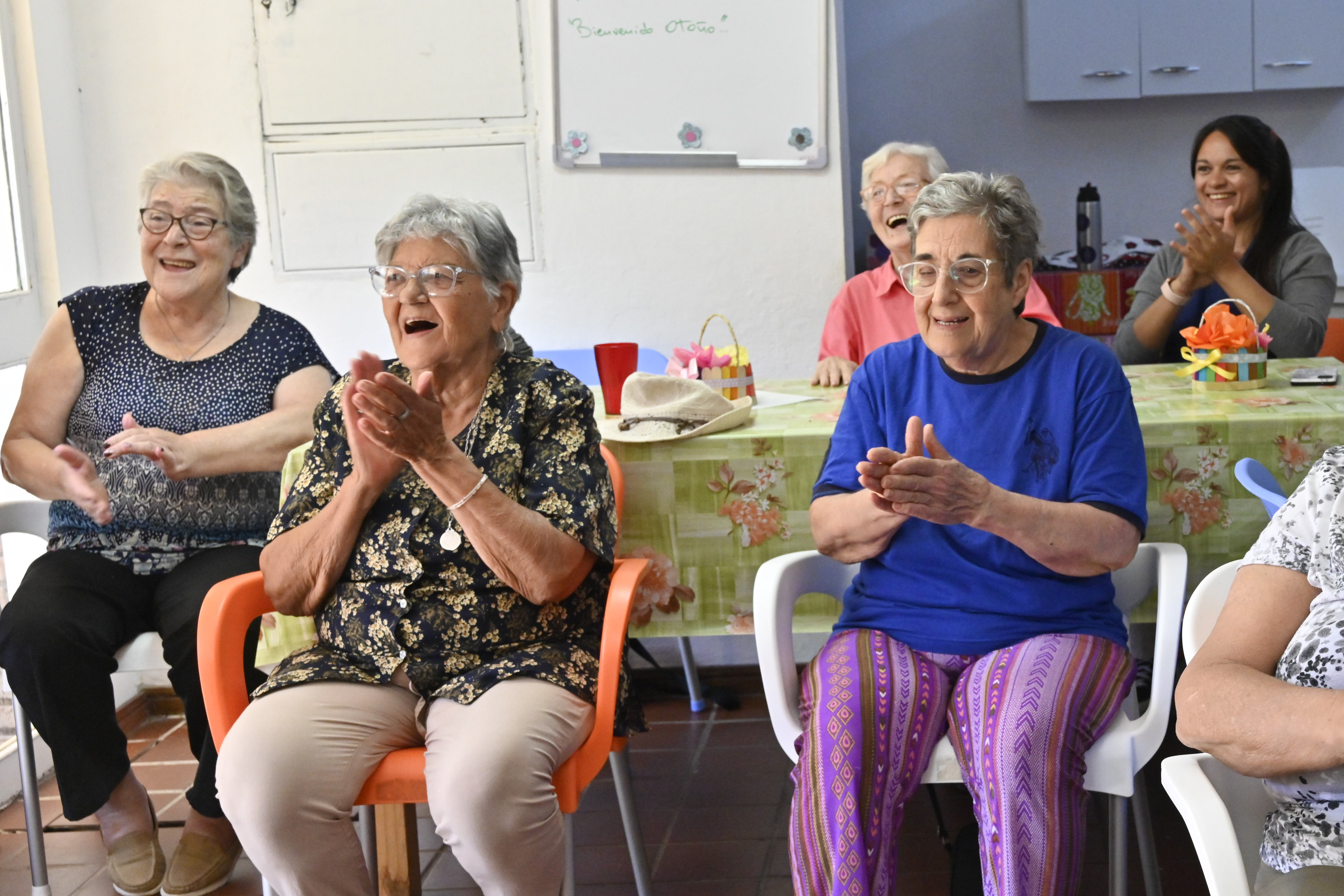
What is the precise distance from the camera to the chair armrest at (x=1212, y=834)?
3.62ft

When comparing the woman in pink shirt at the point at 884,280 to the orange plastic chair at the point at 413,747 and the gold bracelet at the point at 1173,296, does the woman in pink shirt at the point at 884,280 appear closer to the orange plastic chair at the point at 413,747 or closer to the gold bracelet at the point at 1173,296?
the gold bracelet at the point at 1173,296

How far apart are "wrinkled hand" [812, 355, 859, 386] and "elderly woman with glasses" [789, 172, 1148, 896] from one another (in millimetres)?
736

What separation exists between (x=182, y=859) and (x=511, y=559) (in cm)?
100

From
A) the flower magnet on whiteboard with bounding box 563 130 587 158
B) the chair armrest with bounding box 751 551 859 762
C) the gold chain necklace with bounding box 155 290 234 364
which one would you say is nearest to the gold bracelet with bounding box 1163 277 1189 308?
the chair armrest with bounding box 751 551 859 762

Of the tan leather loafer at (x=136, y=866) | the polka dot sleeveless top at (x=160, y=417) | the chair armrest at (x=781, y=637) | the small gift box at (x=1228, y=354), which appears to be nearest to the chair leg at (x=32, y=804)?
the tan leather loafer at (x=136, y=866)

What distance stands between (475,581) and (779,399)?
0.91 m

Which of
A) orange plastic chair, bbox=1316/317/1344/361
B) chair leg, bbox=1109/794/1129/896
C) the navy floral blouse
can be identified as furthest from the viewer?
orange plastic chair, bbox=1316/317/1344/361

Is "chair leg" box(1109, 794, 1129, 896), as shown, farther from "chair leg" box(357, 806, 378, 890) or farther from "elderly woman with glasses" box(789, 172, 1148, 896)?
"chair leg" box(357, 806, 378, 890)

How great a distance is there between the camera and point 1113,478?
1692 mm

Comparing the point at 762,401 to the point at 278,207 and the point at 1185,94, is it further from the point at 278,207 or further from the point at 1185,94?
the point at 1185,94

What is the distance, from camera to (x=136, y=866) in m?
2.19

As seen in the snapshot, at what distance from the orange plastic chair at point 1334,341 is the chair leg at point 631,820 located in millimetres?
2148

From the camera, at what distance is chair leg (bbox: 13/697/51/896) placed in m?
2.09

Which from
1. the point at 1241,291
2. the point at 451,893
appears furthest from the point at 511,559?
the point at 1241,291
